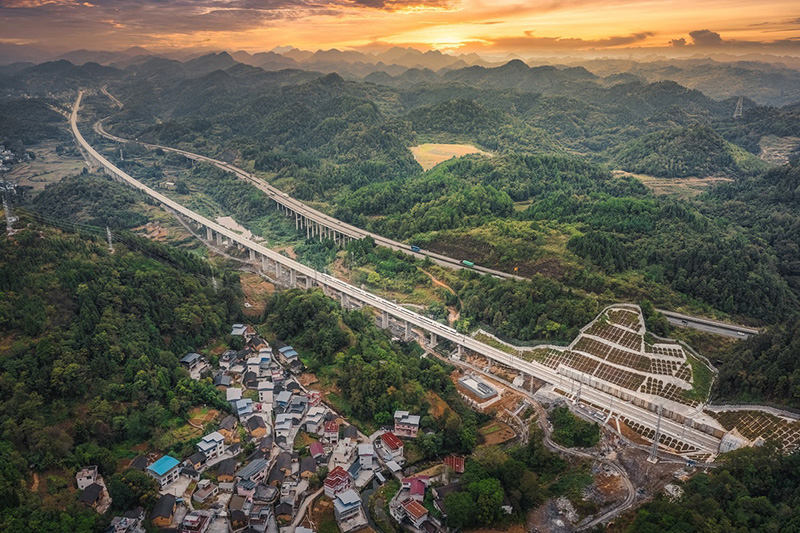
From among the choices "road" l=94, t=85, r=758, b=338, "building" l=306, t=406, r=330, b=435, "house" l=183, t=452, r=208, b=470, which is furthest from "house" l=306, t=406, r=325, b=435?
"road" l=94, t=85, r=758, b=338

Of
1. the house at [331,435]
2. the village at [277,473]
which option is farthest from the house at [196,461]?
the house at [331,435]

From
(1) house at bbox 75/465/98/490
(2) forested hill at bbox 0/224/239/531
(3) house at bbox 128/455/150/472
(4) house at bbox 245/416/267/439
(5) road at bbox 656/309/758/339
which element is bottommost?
(4) house at bbox 245/416/267/439

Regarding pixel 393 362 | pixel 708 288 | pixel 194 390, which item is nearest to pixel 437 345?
pixel 393 362

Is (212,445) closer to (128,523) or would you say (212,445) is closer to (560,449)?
(128,523)

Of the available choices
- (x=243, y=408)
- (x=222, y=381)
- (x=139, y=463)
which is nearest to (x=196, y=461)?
(x=139, y=463)

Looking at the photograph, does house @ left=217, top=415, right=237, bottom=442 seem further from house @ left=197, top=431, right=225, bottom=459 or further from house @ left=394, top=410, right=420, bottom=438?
house @ left=394, top=410, right=420, bottom=438

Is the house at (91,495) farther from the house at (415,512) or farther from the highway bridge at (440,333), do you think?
the highway bridge at (440,333)

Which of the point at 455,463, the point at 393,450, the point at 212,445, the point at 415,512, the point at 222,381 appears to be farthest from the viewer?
the point at 222,381
